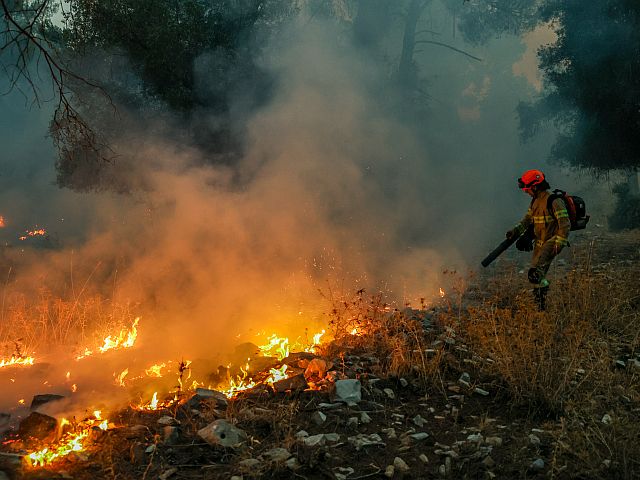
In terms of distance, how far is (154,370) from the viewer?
5125mm

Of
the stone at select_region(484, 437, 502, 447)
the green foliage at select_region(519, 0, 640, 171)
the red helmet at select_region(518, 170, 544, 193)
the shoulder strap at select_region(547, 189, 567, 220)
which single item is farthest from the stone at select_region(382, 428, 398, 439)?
the green foliage at select_region(519, 0, 640, 171)

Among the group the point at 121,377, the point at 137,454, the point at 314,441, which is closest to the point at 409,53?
the point at 121,377

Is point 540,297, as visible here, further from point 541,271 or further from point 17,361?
point 17,361

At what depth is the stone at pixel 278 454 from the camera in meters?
2.94

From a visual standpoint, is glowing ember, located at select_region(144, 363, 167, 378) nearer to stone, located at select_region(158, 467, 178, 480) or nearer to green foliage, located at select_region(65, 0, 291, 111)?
stone, located at select_region(158, 467, 178, 480)

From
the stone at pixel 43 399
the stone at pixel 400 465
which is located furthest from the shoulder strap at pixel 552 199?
the stone at pixel 43 399

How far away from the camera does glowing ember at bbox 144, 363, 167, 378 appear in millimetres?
5000

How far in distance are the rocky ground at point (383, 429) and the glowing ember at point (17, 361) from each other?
2389 millimetres

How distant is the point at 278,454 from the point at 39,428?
70.9 inches

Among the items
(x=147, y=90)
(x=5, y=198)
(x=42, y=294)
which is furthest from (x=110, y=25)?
(x=5, y=198)

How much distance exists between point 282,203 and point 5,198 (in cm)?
1604

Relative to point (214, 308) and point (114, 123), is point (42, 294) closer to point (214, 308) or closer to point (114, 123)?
point (214, 308)

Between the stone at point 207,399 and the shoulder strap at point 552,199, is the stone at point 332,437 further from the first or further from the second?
the shoulder strap at point 552,199

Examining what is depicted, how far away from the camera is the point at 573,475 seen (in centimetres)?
266
